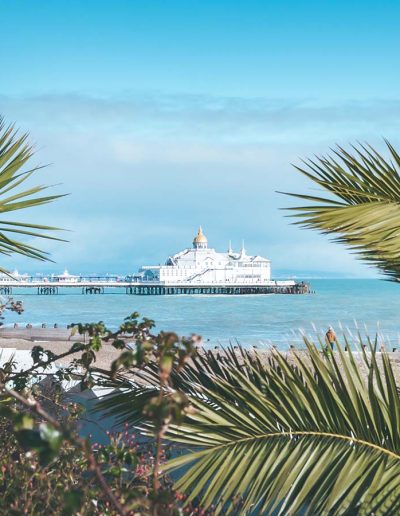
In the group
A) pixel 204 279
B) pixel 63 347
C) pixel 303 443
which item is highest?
pixel 204 279

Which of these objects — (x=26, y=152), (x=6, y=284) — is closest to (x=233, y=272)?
(x=6, y=284)

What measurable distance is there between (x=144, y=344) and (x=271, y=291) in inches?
4944

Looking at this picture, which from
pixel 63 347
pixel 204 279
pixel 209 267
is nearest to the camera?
pixel 63 347

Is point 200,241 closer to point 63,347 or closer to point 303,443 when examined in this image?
point 63,347

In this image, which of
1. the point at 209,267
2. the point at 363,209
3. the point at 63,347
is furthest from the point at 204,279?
the point at 363,209

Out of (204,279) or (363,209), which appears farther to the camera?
(204,279)

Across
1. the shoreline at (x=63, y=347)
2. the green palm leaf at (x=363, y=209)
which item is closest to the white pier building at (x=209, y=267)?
the shoreline at (x=63, y=347)

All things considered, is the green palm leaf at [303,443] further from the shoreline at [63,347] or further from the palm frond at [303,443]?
the shoreline at [63,347]

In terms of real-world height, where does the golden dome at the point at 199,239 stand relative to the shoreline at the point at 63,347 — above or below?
above

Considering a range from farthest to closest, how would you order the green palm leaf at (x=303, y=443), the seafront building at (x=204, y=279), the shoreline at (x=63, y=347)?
the seafront building at (x=204, y=279) → the shoreline at (x=63, y=347) → the green palm leaf at (x=303, y=443)

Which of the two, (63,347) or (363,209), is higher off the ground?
(363,209)

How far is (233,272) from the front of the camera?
13850cm

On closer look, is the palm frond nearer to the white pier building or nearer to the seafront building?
the seafront building

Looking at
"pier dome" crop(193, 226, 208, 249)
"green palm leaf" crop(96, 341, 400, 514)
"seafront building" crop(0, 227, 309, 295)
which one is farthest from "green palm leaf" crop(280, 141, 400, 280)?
"pier dome" crop(193, 226, 208, 249)
